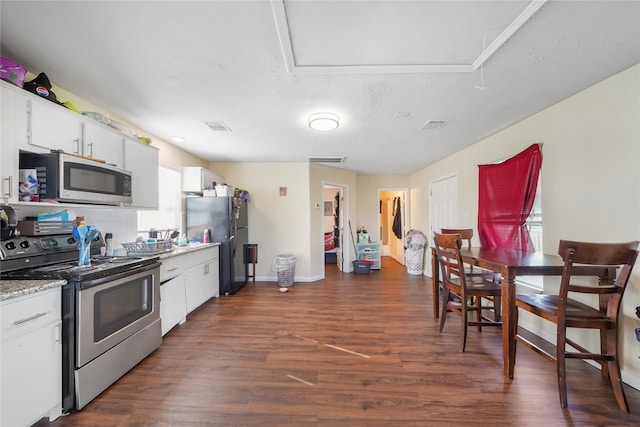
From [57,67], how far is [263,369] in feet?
9.17

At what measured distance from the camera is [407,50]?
1602 mm

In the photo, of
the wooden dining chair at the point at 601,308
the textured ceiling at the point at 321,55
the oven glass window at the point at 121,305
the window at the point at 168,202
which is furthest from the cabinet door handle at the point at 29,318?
the wooden dining chair at the point at 601,308

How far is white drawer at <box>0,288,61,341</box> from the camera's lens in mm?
1223

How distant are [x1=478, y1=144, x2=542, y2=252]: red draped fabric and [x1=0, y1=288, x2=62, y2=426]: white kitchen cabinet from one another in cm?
402

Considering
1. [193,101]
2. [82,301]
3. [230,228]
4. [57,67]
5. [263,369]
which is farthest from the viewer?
[230,228]

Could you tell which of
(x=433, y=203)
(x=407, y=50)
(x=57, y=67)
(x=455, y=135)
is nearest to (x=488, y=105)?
(x=455, y=135)

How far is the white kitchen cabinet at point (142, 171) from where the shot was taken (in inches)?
94.5

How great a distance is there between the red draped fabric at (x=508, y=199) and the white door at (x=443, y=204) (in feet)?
2.84

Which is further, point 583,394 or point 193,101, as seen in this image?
point 193,101

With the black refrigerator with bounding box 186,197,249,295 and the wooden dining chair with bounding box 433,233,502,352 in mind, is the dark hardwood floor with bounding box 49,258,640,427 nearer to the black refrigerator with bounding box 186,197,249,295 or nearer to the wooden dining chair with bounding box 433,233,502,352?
the wooden dining chair with bounding box 433,233,502,352

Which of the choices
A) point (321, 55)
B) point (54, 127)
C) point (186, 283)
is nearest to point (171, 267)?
point (186, 283)

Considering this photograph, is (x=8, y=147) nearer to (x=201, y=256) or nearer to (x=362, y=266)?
(x=201, y=256)

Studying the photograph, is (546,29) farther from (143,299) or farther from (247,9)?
(143,299)

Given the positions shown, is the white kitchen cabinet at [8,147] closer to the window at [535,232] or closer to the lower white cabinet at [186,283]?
the lower white cabinet at [186,283]
